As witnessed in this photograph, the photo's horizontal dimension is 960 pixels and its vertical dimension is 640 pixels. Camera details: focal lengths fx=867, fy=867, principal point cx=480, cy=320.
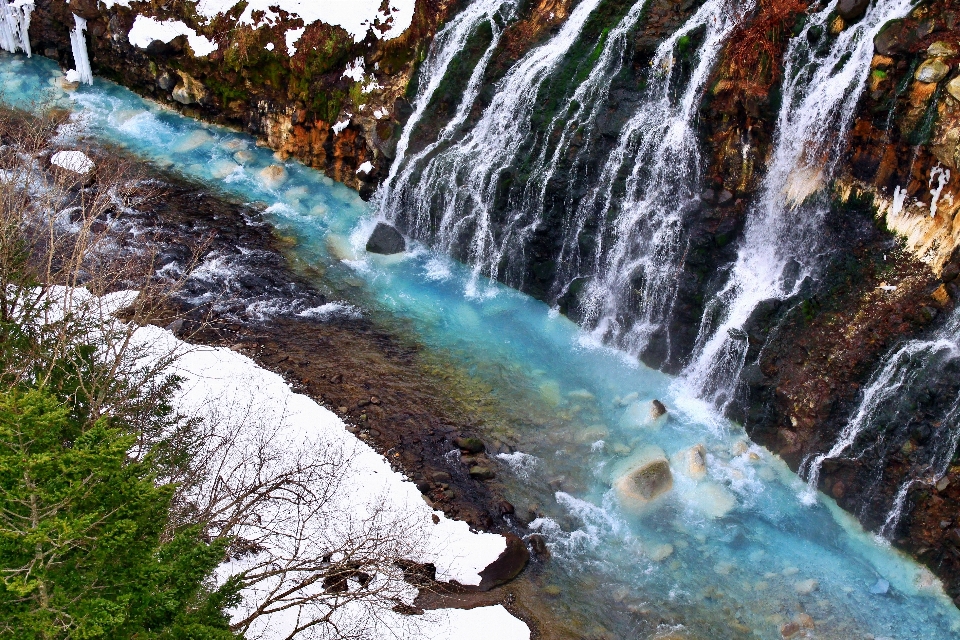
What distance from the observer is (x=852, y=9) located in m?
17.8

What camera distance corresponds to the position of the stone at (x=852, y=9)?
1767 centimetres

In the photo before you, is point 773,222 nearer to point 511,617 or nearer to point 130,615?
point 511,617

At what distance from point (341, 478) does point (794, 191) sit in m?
11.1

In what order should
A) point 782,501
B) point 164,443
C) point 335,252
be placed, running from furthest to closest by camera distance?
point 335,252, point 782,501, point 164,443

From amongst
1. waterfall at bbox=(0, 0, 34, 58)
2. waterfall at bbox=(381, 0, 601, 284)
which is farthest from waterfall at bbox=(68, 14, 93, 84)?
waterfall at bbox=(381, 0, 601, 284)

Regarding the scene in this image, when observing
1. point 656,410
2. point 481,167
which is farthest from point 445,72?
point 656,410

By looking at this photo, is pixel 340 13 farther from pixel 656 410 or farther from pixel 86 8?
pixel 656 410

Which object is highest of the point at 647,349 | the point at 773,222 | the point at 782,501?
the point at 773,222

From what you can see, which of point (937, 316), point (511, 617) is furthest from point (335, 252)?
point (937, 316)

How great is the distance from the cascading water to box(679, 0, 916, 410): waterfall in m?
2.58

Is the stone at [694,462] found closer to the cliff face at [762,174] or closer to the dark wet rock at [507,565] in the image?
the cliff face at [762,174]

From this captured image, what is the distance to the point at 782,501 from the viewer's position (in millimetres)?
16547

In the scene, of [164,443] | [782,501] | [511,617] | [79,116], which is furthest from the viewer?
[79,116]

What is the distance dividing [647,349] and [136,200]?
554 inches
